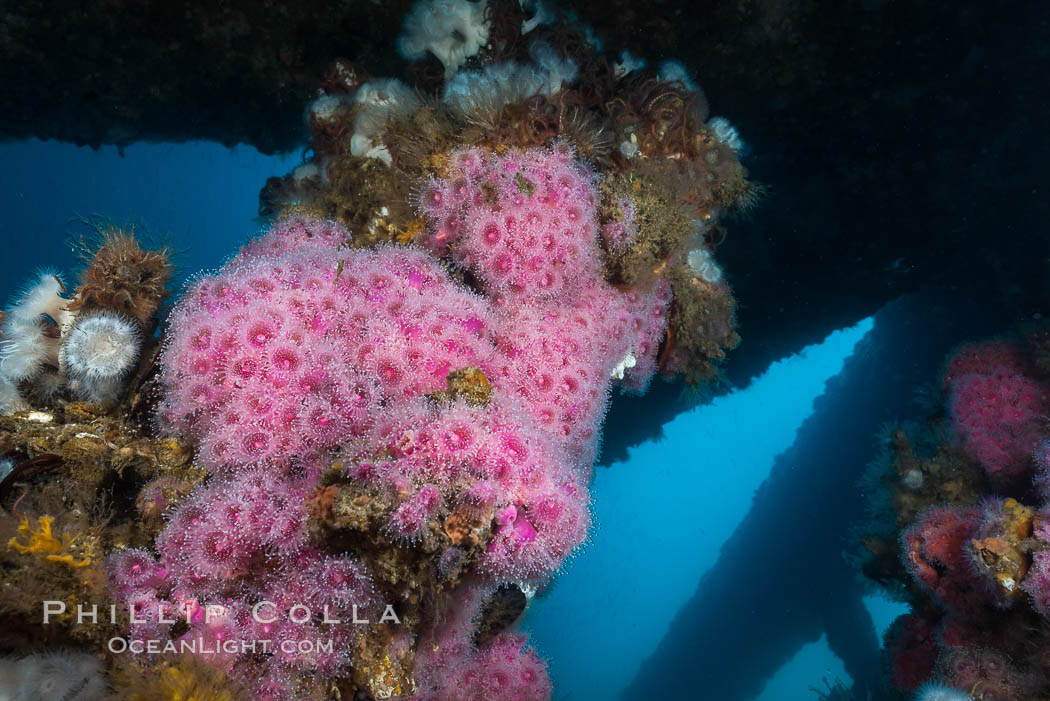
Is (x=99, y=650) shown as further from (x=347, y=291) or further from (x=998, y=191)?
(x=998, y=191)

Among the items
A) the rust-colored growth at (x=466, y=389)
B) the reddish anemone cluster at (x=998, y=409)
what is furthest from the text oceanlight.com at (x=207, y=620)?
the reddish anemone cluster at (x=998, y=409)

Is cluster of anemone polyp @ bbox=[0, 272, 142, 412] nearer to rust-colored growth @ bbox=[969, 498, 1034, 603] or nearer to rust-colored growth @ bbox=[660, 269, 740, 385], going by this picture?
rust-colored growth @ bbox=[660, 269, 740, 385]

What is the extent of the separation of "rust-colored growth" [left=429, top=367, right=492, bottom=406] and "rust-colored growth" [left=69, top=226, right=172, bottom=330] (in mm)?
2651

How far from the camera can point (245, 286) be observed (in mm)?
Answer: 3824

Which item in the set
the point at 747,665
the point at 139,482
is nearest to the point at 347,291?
the point at 139,482

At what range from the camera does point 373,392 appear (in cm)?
353

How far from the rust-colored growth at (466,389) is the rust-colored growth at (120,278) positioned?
265 cm

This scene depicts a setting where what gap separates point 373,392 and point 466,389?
2.08 ft

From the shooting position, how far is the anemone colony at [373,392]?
3047mm

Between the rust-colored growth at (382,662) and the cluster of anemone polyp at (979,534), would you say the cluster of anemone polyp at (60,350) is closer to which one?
the rust-colored growth at (382,662)

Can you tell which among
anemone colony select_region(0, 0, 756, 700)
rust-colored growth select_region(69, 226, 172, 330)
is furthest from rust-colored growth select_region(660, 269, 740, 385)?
rust-colored growth select_region(69, 226, 172, 330)

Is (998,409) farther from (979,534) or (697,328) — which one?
(697,328)

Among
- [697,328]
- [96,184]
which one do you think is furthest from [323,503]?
[96,184]

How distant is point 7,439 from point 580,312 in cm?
456
